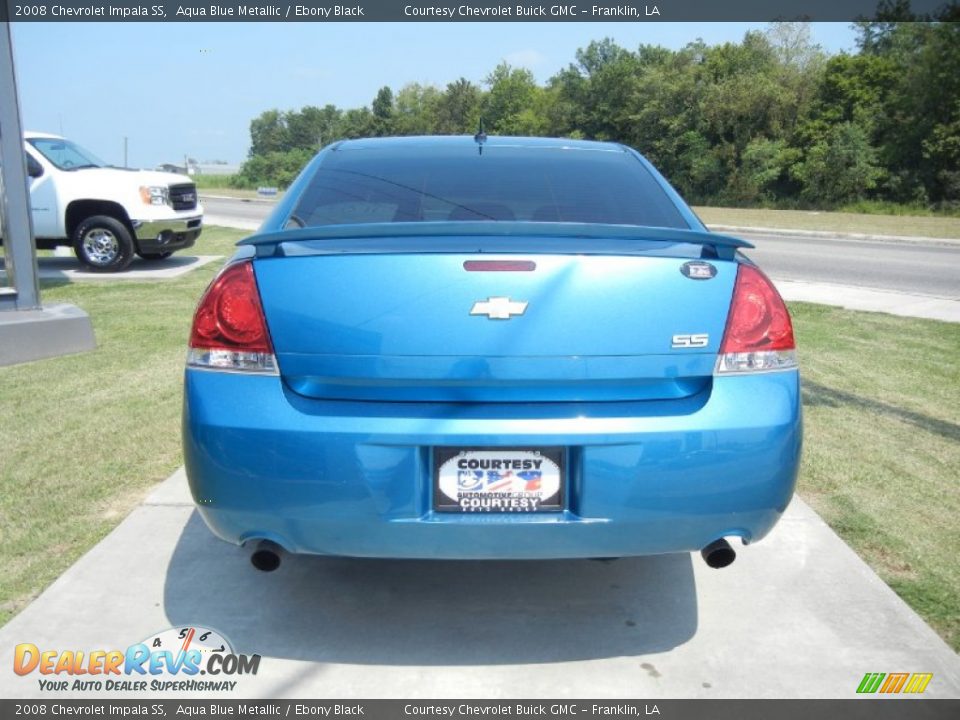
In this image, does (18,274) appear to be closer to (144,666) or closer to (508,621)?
(144,666)

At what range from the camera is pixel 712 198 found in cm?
5147

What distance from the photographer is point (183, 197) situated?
1361 centimetres

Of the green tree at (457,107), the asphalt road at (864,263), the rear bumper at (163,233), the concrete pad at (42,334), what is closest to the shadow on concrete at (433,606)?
the concrete pad at (42,334)

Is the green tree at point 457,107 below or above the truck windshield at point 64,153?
above

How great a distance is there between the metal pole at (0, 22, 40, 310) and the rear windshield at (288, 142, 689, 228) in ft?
14.2

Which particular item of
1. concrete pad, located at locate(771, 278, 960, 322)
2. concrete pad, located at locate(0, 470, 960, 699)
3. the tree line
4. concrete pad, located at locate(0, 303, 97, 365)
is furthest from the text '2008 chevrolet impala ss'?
the tree line

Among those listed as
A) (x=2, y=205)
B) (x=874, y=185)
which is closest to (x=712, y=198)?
(x=874, y=185)

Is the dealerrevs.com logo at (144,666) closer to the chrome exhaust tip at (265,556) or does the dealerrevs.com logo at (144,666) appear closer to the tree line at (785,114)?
the chrome exhaust tip at (265,556)

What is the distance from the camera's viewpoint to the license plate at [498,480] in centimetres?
243

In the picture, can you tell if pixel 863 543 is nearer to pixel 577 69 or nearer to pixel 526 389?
pixel 526 389

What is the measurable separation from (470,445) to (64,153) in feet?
42.4

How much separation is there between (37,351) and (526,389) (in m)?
5.57

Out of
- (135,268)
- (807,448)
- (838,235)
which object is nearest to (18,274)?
(807,448)

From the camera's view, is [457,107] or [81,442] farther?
[457,107]
